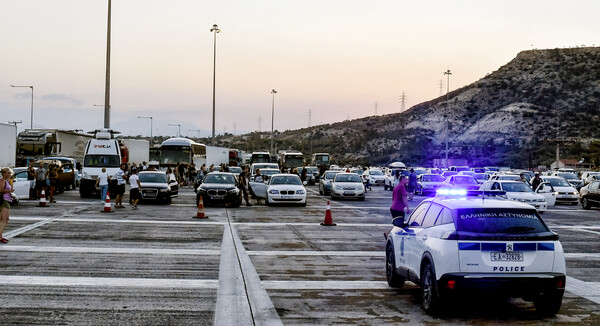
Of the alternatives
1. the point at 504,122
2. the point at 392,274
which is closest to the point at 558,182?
the point at 392,274

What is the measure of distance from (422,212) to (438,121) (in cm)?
12223

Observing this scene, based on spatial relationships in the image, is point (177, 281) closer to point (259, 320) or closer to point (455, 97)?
point (259, 320)

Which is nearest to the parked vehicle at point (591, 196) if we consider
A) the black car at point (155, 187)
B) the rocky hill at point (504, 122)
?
the black car at point (155, 187)

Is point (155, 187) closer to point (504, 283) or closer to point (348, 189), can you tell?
point (348, 189)

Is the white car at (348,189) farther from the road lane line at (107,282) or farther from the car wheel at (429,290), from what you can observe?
the car wheel at (429,290)

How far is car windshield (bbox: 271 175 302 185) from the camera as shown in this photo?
30.8 meters

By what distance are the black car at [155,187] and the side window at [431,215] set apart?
2093 cm

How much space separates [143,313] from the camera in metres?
8.50

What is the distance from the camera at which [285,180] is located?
1217 inches

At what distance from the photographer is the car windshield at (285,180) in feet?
101

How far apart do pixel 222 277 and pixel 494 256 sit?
4792 millimetres

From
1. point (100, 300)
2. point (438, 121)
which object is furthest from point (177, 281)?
point (438, 121)

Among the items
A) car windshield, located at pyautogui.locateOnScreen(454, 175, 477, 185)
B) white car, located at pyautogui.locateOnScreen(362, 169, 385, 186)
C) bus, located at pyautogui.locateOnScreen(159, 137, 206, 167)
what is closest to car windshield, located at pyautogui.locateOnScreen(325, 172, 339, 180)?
car windshield, located at pyautogui.locateOnScreen(454, 175, 477, 185)

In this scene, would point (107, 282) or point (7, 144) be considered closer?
point (107, 282)
